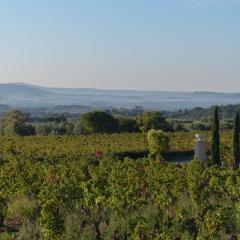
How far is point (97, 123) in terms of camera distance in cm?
5931

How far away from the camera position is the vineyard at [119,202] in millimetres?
16125

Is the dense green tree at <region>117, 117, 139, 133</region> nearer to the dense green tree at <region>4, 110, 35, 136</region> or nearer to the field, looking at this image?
the field

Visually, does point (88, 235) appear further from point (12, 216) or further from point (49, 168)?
point (49, 168)

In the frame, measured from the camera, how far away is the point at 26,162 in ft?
92.5

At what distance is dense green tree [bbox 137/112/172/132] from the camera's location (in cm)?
5788

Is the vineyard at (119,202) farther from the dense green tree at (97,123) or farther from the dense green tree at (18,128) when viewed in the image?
the dense green tree at (18,128)

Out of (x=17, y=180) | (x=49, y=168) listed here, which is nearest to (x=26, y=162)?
(x=49, y=168)

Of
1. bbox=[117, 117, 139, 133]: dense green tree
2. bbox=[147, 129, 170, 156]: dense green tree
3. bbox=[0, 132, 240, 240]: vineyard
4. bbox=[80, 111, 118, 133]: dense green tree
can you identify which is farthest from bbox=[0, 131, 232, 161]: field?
bbox=[0, 132, 240, 240]: vineyard

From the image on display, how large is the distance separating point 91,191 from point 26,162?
9.89m

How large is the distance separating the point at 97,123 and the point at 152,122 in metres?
5.69

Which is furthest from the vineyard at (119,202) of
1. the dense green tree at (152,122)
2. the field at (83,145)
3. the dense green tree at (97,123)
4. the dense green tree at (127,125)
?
the dense green tree at (127,125)

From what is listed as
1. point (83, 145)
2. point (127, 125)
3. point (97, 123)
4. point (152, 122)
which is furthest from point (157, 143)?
point (127, 125)

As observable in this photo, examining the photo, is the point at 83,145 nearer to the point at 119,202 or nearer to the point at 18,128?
the point at 18,128

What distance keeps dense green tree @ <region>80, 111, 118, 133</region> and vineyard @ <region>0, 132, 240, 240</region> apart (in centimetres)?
3188
